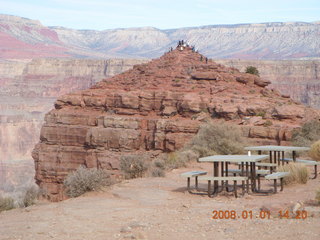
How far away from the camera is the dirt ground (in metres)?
8.89

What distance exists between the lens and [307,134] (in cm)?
2402

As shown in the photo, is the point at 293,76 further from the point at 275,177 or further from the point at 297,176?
the point at 275,177

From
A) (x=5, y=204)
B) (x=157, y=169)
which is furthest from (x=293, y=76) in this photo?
(x=5, y=204)

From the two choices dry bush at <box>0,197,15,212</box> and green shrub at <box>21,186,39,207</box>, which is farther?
green shrub at <box>21,186,39,207</box>

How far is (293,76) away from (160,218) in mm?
98686

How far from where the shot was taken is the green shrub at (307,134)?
22.9m

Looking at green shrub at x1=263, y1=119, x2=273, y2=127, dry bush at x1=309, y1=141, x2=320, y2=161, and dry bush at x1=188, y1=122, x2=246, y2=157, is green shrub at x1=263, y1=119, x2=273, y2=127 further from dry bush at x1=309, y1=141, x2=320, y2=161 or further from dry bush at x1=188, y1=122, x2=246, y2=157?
dry bush at x1=309, y1=141, x2=320, y2=161

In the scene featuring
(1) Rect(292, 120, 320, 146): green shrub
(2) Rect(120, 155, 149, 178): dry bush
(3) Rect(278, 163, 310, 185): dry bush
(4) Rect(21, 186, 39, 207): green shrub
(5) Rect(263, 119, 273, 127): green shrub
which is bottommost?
(4) Rect(21, 186, 39, 207): green shrub

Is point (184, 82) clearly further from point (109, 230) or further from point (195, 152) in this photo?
point (109, 230)

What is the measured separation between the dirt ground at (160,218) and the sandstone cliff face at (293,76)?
8593 cm

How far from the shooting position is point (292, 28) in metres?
191

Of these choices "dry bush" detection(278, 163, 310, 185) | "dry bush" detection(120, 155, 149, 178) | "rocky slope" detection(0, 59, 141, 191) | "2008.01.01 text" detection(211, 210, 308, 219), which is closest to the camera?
"2008.01.01 text" detection(211, 210, 308, 219)

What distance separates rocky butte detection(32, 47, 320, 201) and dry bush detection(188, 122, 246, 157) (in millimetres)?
5224

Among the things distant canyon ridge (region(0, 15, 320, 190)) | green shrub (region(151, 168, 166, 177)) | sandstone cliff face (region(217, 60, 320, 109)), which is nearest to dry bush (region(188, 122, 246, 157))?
green shrub (region(151, 168, 166, 177))
